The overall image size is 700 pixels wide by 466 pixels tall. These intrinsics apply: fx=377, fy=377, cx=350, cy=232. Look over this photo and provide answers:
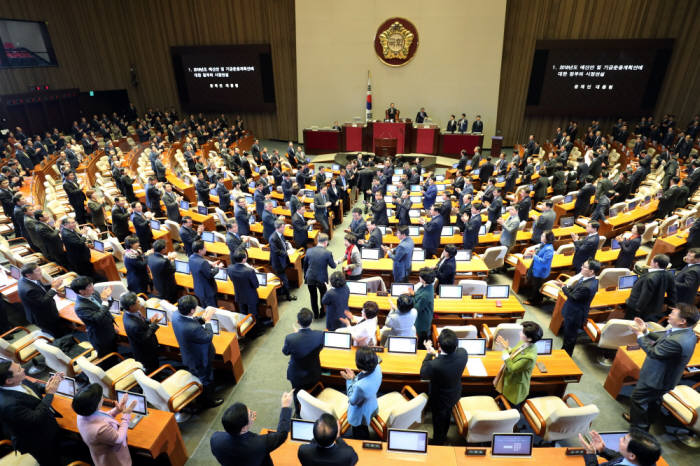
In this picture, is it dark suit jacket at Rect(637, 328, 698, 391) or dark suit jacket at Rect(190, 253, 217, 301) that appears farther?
dark suit jacket at Rect(190, 253, 217, 301)

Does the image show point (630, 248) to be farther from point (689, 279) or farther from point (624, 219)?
point (624, 219)

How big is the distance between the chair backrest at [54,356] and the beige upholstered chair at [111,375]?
0.17m

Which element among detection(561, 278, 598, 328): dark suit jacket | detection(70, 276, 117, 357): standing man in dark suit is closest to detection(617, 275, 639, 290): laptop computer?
detection(561, 278, 598, 328): dark suit jacket

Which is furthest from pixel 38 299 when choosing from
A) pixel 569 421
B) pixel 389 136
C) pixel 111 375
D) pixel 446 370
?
pixel 389 136

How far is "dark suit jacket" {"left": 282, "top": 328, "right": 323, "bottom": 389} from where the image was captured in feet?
12.0

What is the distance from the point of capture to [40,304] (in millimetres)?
4816

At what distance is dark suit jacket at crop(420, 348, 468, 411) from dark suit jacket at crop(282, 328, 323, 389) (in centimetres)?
105

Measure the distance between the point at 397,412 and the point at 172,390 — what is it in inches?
97.4

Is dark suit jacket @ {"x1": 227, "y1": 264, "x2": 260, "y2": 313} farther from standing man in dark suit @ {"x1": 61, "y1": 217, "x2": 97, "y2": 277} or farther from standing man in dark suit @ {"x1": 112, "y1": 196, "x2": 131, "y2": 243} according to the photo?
standing man in dark suit @ {"x1": 112, "y1": 196, "x2": 131, "y2": 243}

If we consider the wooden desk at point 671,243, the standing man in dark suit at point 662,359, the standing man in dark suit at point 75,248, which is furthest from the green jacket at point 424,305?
the standing man in dark suit at point 75,248

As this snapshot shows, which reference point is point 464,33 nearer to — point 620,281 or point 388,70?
point 388,70

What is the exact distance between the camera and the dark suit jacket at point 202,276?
523 centimetres

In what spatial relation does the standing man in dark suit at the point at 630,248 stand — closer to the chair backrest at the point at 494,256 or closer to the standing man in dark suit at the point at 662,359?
the chair backrest at the point at 494,256

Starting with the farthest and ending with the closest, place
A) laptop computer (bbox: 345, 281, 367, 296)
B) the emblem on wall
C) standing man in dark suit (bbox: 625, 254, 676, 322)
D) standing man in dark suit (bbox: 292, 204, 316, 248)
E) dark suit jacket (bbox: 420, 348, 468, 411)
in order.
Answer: the emblem on wall < standing man in dark suit (bbox: 292, 204, 316, 248) < laptop computer (bbox: 345, 281, 367, 296) < standing man in dark suit (bbox: 625, 254, 676, 322) < dark suit jacket (bbox: 420, 348, 468, 411)
